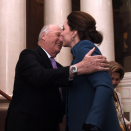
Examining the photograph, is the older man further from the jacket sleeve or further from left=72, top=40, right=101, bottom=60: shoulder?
left=72, top=40, right=101, bottom=60: shoulder

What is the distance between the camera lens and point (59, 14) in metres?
6.36

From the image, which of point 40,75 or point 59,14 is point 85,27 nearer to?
point 40,75

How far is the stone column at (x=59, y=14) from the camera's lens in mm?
6238

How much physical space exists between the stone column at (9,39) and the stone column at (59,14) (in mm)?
943

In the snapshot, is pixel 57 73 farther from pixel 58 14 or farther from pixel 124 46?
pixel 124 46

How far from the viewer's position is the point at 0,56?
549 centimetres

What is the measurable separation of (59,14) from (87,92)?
4.59 meters

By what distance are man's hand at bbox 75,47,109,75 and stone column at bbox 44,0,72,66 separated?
13.4ft

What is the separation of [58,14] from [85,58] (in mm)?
4455

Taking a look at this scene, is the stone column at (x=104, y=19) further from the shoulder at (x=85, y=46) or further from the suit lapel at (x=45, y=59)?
the shoulder at (x=85, y=46)

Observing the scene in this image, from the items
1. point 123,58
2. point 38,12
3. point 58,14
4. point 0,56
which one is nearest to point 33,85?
point 0,56

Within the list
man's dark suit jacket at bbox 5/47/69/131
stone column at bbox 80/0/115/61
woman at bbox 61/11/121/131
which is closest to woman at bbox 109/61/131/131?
man's dark suit jacket at bbox 5/47/69/131

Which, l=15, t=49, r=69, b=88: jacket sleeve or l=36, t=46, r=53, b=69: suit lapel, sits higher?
l=36, t=46, r=53, b=69: suit lapel

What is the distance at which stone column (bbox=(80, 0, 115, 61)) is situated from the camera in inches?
229
